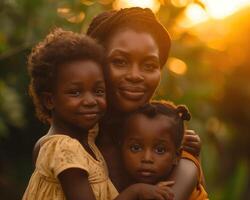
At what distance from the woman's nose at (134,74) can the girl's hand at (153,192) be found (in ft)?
1.85

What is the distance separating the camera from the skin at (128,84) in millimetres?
4035

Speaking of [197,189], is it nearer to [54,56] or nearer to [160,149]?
[160,149]

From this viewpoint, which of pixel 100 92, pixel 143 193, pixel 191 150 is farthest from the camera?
pixel 191 150

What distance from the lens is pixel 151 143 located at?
3.94 m

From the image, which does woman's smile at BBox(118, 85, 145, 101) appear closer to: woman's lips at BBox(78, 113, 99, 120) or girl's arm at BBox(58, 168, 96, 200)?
woman's lips at BBox(78, 113, 99, 120)

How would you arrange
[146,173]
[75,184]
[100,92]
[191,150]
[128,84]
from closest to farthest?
[75,184]
[100,92]
[146,173]
[128,84]
[191,150]

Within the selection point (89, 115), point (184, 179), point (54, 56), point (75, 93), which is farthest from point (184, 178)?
point (54, 56)

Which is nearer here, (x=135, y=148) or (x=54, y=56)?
(x=54, y=56)

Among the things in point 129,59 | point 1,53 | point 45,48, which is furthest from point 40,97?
point 1,53

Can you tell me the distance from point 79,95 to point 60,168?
1.16 ft

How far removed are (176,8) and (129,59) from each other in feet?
15.9

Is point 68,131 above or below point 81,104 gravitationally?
below

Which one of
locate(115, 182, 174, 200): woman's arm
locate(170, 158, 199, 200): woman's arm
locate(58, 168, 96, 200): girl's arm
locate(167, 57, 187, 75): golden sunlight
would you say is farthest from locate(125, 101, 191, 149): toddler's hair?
locate(167, 57, 187, 75): golden sunlight

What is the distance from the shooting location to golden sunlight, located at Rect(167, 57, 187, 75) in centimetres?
949
